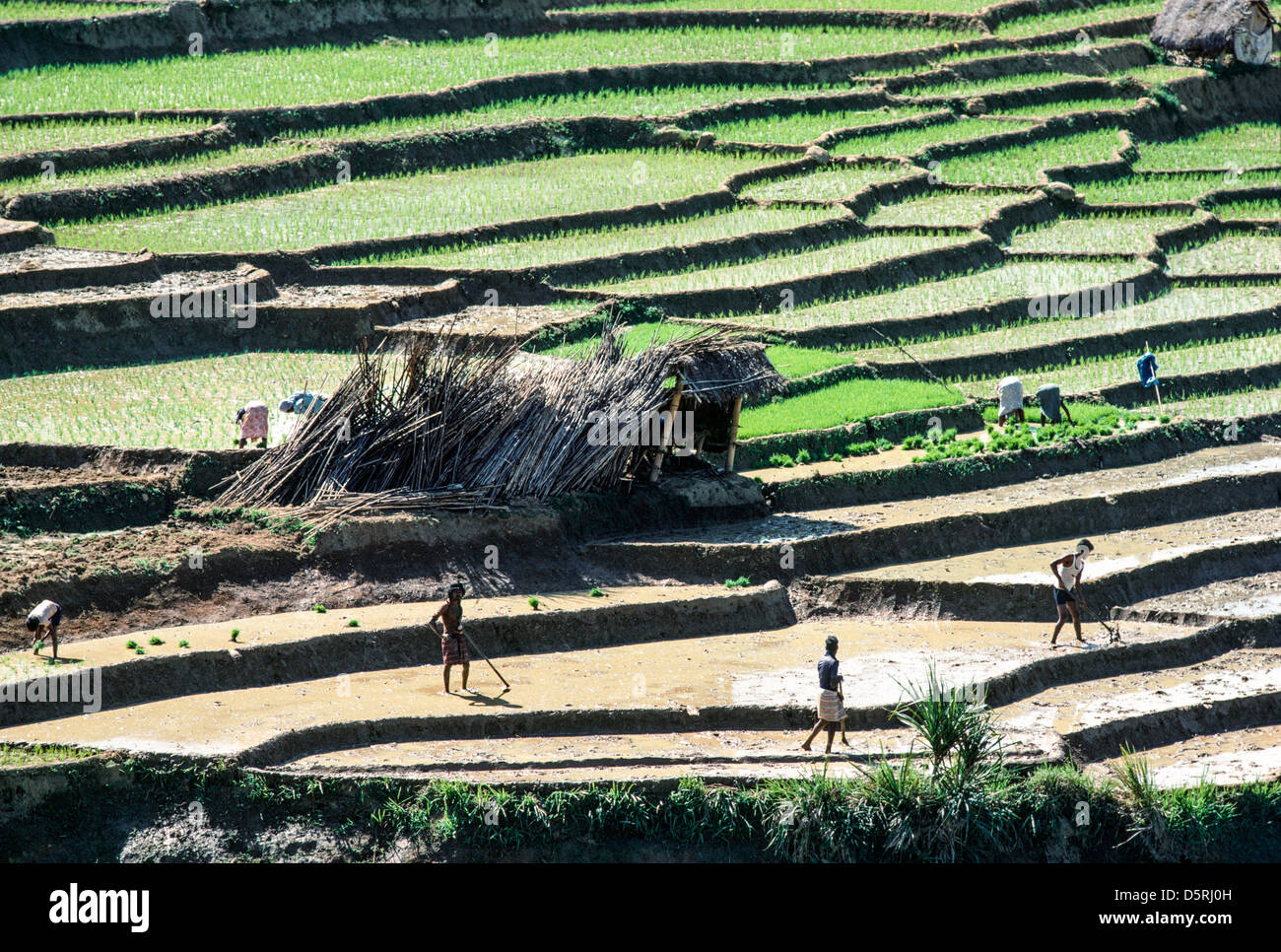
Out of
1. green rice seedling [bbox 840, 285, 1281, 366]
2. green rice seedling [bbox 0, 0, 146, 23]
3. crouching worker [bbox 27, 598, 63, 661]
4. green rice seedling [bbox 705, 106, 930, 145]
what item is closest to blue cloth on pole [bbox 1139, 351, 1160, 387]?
green rice seedling [bbox 840, 285, 1281, 366]

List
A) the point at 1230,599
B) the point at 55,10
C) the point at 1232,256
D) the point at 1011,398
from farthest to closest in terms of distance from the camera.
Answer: the point at 55,10 → the point at 1232,256 → the point at 1011,398 → the point at 1230,599

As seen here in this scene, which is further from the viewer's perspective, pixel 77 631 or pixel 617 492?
pixel 617 492

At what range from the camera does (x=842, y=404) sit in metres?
22.3

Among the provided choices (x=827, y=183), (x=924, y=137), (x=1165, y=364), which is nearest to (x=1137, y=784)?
(x=1165, y=364)

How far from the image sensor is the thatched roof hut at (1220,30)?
39.1 metres

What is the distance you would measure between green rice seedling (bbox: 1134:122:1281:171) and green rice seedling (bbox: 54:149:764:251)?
354 inches

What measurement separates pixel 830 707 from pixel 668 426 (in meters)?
5.87

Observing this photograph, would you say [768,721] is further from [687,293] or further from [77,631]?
[687,293]

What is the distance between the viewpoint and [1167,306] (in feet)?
88.3

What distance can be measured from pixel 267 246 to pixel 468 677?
12.2 metres

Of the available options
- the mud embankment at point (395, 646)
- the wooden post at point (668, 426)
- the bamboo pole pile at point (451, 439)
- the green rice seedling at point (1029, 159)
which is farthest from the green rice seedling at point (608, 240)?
the mud embankment at point (395, 646)

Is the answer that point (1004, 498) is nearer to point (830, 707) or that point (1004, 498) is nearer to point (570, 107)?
point (830, 707)
